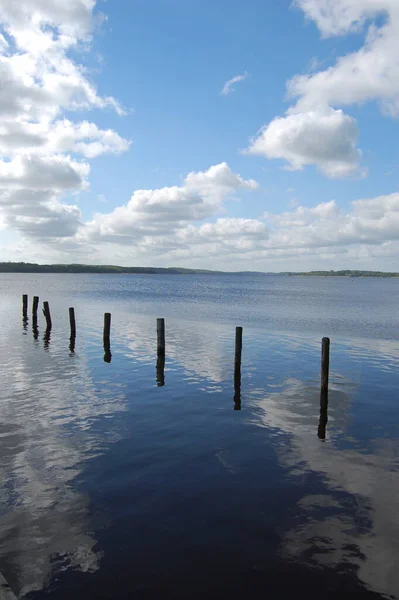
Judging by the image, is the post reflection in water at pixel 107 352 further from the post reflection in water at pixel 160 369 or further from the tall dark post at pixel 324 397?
the tall dark post at pixel 324 397

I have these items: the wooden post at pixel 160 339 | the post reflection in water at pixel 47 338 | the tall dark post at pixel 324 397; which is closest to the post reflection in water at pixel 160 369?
the wooden post at pixel 160 339

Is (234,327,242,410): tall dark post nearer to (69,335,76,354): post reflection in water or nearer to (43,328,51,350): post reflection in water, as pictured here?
(69,335,76,354): post reflection in water

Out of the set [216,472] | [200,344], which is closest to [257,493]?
[216,472]

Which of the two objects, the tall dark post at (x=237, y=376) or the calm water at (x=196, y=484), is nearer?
the calm water at (x=196, y=484)

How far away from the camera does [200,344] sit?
31.5m

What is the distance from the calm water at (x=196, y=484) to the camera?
24.8ft

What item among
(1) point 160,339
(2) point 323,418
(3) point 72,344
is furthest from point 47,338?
(2) point 323,418

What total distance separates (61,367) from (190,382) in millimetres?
7716

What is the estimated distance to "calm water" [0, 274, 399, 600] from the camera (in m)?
7.56

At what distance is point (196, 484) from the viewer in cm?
1070

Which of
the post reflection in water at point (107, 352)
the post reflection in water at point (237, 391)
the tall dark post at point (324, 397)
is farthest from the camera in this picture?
the post reflection in water at point (107, 352)

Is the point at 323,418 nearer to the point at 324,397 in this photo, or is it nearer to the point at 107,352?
the point at 324,397

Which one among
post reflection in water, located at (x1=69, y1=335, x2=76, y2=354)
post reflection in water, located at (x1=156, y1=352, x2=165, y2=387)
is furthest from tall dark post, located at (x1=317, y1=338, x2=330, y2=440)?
post reflection in water, located at (x1=69, y1=335, x2=76, y2=354)

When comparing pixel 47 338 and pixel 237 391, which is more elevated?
pixel 47 338
